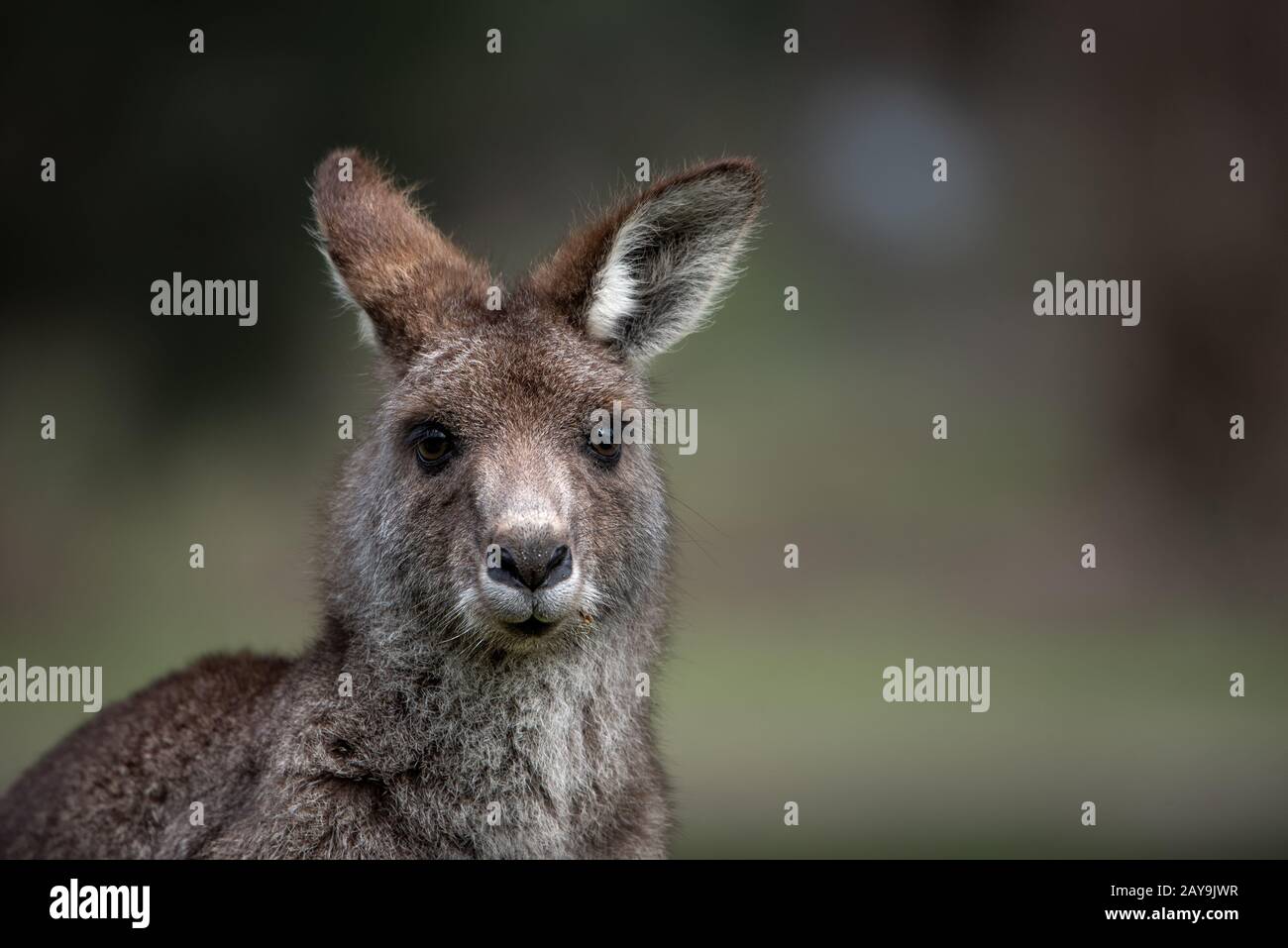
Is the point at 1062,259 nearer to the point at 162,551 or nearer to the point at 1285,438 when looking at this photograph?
the point at 1285,438

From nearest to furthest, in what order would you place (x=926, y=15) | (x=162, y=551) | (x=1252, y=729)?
(x=1252, y=729) → (x=162, y=551) → (x=926, y=15)

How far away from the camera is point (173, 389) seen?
→ 18.7m

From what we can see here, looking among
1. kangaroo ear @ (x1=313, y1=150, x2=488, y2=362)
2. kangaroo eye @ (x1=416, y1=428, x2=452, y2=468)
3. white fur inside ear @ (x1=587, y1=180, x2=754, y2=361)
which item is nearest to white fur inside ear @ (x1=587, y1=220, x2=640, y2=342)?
white fur inside ear @ (x1=587, y1=180, x2=754, y2=361)

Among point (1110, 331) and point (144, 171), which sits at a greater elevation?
point (144, 171)

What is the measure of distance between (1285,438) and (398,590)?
14.2 m

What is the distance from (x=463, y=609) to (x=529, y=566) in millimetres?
438

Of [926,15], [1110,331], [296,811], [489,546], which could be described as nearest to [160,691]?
[296,811]

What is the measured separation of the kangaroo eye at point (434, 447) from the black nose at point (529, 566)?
74 cm

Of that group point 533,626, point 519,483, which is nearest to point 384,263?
point 519,483

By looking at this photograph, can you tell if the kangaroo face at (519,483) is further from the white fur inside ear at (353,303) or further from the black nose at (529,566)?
the white fur inside ear at (353,303)

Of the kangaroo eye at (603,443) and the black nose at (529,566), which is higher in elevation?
the kangaroo eye at (603,443)

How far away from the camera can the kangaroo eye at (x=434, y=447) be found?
6.41m

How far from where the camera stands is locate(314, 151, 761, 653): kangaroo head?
19.8 ft

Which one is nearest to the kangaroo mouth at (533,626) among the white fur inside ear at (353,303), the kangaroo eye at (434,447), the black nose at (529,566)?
the black nose at (529,566)
